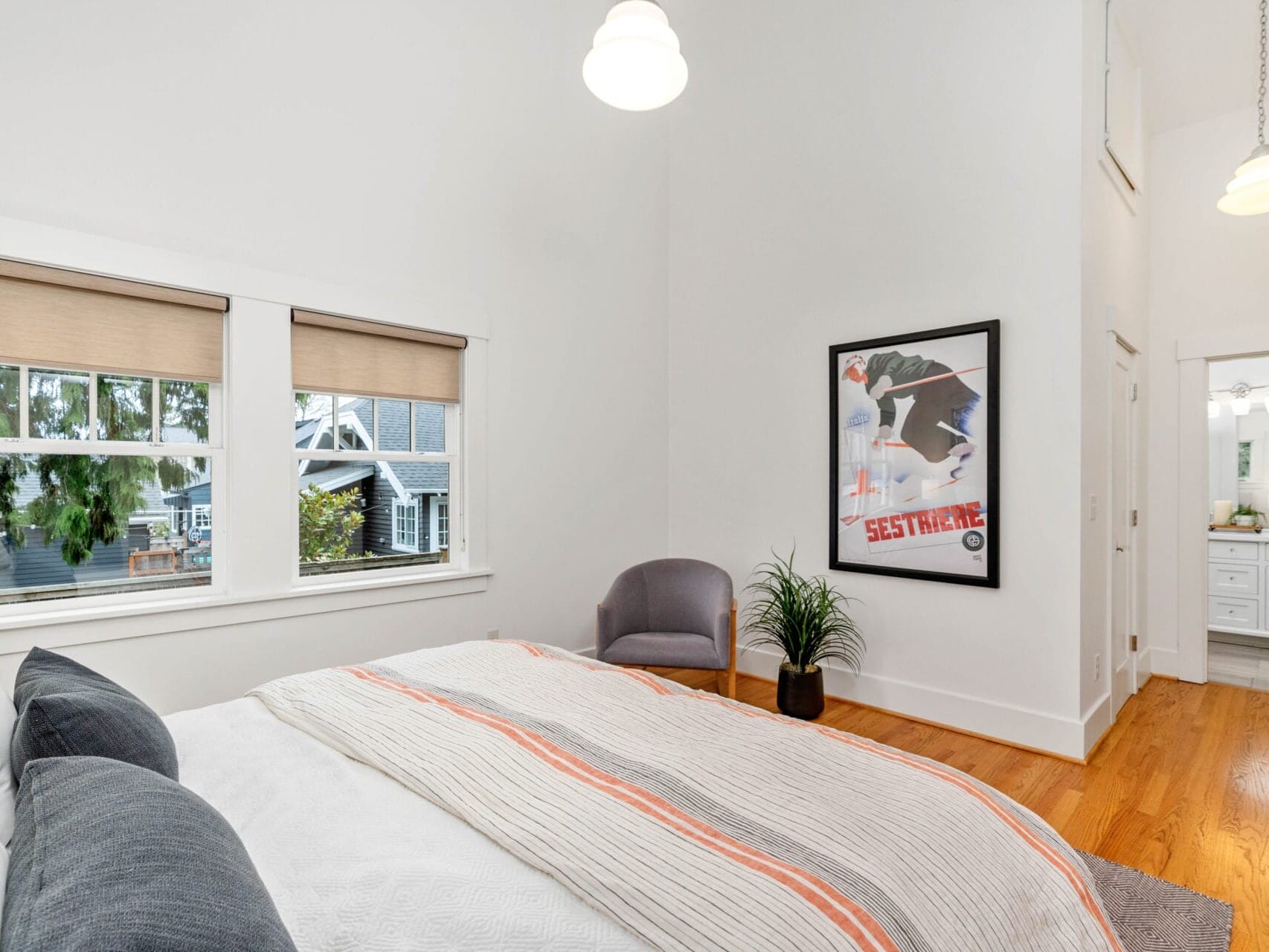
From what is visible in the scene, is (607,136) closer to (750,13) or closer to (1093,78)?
(750,13)

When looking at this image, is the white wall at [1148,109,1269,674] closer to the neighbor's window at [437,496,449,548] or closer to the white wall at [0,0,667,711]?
the white wall at [0,0,667,711]

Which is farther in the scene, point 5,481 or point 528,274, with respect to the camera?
point 528,274

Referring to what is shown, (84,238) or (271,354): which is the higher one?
(84,238)

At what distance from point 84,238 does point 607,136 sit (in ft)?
9.43

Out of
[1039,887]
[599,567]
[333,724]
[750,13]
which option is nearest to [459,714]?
[333,724]

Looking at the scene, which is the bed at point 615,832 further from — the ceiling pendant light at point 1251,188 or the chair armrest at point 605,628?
the ceiling pendant light at point 1251,188

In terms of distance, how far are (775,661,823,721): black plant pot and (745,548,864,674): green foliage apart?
5 cm

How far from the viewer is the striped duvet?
3.28 feet

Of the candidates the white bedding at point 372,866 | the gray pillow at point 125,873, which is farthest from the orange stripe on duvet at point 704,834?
the gray pillow at point 125,873

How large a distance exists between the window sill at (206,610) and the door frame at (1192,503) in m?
4.17

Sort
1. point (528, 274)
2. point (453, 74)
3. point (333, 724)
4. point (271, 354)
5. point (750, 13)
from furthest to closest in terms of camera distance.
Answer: point (750, 13)
point (528, 274)
point (453, 74)
point (271, 354)
point (333, 724)

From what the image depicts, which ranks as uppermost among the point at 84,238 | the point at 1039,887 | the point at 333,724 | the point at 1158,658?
the point at 84,238

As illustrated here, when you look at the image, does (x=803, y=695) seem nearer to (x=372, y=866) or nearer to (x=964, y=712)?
(x=964, y=712)

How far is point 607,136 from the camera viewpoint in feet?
14.0
